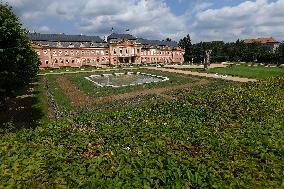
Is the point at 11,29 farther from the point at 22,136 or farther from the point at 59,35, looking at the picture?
the point at 59,35

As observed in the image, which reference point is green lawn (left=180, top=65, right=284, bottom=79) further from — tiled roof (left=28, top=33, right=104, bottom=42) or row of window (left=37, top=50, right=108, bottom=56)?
tiled roof (left=28, top=33, right=104, bottom=42)

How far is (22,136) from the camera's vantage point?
43.1 ft

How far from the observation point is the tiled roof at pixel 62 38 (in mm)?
86738

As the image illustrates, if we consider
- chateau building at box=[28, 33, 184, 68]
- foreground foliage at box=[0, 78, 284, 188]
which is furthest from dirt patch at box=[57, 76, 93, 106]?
chateau building at box=[28, 33, 184, 68]

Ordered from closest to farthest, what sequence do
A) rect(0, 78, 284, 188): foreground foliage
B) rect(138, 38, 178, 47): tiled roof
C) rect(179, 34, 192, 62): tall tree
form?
1. rect(0, 78, 284, 188): foreground foliage
2. rect(138, 38, 178, 47): tiled roof
3. rect(179, 34, 192, 62): tall tree

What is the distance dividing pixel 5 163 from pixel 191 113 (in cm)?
1381

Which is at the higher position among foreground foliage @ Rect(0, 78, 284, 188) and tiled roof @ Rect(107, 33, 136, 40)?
tiled roof @ Rect(107, 33, 136, 40)

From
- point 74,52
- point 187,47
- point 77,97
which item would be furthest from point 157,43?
point 77,97

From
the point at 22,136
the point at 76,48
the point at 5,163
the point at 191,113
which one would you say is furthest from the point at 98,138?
the point at 76,48

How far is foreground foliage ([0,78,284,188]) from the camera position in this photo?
9297mm

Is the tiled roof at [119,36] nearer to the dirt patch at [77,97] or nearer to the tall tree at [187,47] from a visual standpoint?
the tall tree at [187,47]

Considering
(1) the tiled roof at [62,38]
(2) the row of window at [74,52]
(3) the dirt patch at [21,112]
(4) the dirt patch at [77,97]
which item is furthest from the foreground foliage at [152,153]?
(1) the tiled roof at [62,38]

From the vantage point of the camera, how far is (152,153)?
11.8 meters

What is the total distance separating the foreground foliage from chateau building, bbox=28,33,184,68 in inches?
2949
